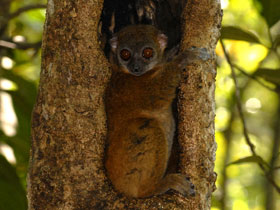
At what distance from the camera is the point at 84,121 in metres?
2.58

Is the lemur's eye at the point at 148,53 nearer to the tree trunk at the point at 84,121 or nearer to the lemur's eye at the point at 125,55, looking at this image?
the lemur's eye at the point at 125,55

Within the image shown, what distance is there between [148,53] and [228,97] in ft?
10.5

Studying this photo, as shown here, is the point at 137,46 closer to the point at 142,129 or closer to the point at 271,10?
the point at 142,129

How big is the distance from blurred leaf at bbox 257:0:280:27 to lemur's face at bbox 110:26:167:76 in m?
0.91

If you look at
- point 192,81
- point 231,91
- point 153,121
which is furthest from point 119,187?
point 231,91

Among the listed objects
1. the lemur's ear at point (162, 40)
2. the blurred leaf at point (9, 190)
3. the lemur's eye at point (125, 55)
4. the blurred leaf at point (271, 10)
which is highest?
the blurred leaf at point (271, 10)

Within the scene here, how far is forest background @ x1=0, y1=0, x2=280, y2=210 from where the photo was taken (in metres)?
3.32

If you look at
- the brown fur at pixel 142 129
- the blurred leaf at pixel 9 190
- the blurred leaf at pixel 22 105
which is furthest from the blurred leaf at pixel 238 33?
the blurred leaf at pixel 9 190

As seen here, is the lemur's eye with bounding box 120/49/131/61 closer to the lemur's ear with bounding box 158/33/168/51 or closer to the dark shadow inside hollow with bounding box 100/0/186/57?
the dark shadow inside hollow with bounding box 100/0/186/57

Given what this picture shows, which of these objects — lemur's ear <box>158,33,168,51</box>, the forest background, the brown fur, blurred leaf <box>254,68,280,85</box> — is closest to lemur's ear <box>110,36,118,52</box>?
the brown fur

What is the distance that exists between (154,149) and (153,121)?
0.81 feet

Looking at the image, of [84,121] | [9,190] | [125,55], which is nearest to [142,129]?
[84,121]

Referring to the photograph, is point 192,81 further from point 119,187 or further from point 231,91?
point 231,91

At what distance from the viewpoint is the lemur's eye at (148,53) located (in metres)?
3.78
